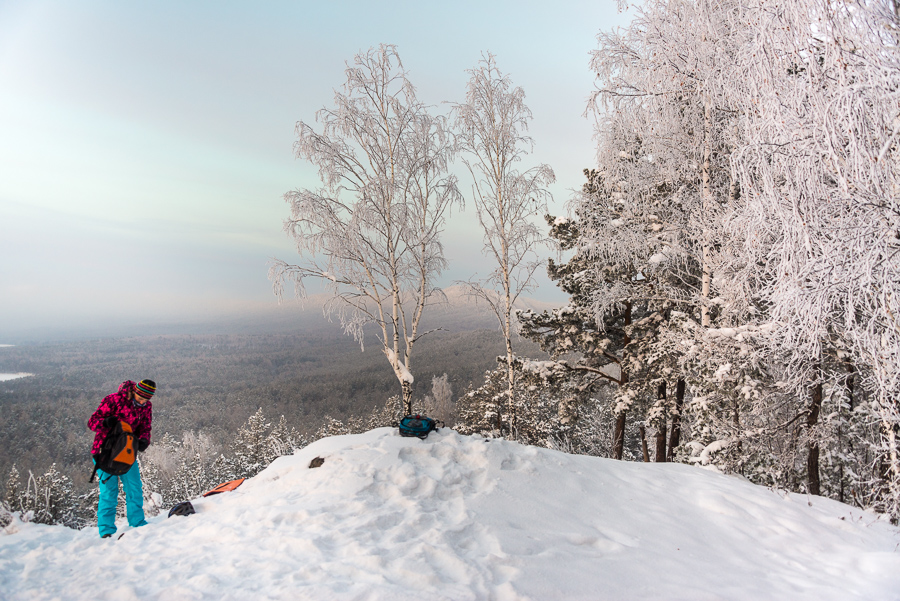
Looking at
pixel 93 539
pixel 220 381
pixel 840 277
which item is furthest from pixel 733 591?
pixel 220 381

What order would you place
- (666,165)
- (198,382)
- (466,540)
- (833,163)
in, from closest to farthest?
1. (833,163)
2. (466,540)
3. (666,165)
4. (198,382)

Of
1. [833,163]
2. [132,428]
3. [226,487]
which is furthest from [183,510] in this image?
[833,163]

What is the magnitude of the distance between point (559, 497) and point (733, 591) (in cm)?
171

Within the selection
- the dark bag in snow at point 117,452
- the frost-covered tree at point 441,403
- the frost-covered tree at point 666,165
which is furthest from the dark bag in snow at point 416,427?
the frost-covered tree at point 441,403

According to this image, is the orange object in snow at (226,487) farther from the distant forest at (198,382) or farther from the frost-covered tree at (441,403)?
the frost-covered tree at (441,403)

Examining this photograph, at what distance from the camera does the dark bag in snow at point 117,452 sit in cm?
441

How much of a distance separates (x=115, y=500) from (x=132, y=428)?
0.75 m

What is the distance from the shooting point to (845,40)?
313cm

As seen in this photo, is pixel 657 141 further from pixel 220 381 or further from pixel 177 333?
pixel 177 333

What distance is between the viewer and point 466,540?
348cm

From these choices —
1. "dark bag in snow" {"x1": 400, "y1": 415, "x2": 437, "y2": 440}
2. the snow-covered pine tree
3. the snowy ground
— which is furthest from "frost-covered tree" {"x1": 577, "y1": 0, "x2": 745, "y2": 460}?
the snow-covered pine tree

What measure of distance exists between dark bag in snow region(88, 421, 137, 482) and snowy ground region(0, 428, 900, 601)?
0.63 metres

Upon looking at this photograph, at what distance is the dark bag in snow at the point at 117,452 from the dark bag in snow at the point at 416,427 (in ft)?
10.3

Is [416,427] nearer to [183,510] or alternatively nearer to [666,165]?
[183,510]
